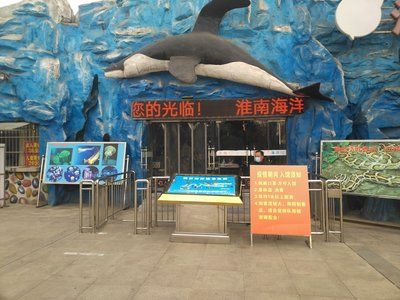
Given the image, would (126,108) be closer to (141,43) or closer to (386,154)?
(141,43)

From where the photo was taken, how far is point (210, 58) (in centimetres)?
967

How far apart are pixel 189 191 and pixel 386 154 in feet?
15.8

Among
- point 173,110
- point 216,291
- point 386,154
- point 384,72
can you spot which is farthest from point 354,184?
point 216,291

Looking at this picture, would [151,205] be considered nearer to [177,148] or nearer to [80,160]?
[177,148]

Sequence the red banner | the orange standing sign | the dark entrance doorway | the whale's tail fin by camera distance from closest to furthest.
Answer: the orange standing sign < the whale's tail fin < the red banner < the dark entrance doorway

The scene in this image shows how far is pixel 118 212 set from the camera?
Result: 9.27m

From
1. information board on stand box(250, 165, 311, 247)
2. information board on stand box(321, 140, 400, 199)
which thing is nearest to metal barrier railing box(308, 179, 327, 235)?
information board on stand box(250, 165, 311, 247)

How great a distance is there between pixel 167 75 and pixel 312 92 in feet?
13.1

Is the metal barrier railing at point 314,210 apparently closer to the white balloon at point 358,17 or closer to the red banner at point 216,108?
the red banner at point 216,108

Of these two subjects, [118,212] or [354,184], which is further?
[118,212]

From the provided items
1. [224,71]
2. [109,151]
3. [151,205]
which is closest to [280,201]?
[151,205]

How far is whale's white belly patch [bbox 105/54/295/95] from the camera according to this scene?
9.52 metres

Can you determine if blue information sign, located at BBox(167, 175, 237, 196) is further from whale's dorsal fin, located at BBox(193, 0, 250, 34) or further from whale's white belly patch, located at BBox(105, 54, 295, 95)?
whale's dorsal fin, located at BBox(193, 0, 250, 34)

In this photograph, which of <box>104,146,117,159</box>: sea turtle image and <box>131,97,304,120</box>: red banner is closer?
<box>131,97,304,120</box>: red banner
